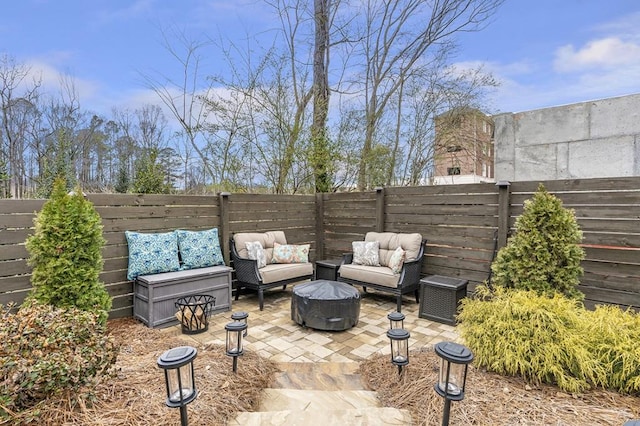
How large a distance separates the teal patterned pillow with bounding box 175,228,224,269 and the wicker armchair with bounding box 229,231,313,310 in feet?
0.96

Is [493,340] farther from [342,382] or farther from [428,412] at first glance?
[342,382]

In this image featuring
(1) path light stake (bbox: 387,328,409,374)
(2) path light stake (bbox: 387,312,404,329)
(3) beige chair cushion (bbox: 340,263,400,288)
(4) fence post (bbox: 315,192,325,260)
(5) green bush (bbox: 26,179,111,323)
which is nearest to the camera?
(1) path light stake (bbox: 387,328,409,374)

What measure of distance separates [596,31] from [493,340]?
5994 mm

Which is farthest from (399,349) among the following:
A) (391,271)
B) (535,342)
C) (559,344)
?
(391,271)

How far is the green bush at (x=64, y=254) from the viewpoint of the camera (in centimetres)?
296

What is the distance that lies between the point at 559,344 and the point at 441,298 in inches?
69.3

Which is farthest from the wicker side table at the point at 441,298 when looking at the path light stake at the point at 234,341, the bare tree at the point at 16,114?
the bare tree at the point at 16,114

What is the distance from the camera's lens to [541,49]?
6117 millimetres

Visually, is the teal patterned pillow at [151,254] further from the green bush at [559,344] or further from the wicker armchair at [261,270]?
the green bush at [559,344]

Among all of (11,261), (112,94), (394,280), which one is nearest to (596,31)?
(394,280)

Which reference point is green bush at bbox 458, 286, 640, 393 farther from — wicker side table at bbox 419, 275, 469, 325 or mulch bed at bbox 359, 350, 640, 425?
wicker side table at bbox 419, 275, 469, 325

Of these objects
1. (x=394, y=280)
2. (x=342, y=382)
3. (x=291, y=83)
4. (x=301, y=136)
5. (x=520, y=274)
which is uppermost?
(x=291, y=83)

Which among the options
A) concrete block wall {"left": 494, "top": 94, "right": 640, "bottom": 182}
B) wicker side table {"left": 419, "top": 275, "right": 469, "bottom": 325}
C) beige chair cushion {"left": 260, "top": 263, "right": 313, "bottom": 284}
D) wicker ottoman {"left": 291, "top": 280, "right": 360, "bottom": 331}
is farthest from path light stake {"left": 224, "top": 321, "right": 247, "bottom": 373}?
concrete block wall {"left": 494, "top": 94, "right": 640, "bottom": 182}

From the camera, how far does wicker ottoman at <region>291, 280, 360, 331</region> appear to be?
11.7 feet
